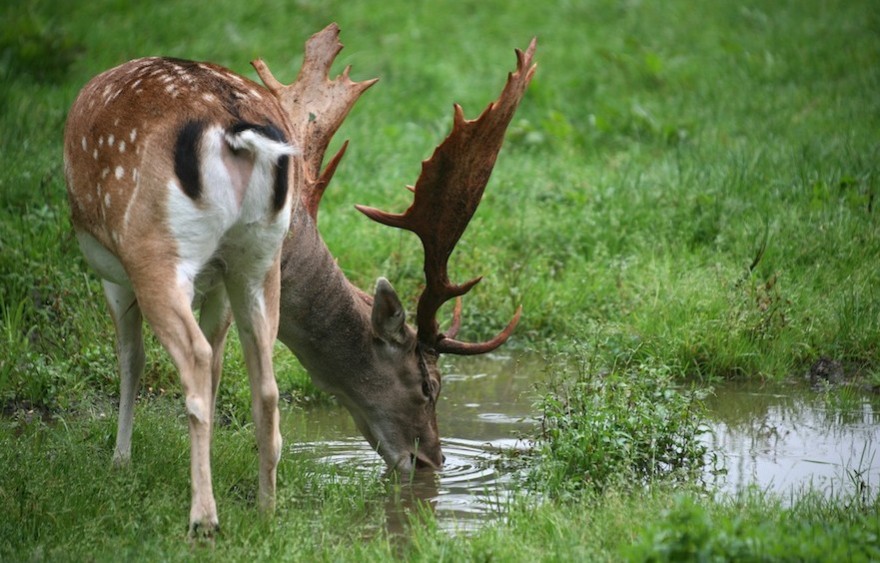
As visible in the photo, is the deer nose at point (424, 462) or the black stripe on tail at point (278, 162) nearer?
the black stripe on tail at point (278, 162)

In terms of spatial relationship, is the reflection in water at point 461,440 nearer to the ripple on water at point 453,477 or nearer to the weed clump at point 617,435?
the ripple on water at point 453,477

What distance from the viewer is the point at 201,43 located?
12.2 meters

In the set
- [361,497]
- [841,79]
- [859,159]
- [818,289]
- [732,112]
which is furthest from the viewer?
[841,79]

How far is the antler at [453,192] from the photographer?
586 centimetres

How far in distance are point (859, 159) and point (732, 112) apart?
7.14ft

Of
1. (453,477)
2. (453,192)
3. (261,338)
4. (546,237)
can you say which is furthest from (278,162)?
(546,237)

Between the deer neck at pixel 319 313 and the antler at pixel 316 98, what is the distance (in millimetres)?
496

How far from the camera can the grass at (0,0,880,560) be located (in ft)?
15.1

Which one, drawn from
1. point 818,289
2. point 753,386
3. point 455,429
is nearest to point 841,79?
point 818,289

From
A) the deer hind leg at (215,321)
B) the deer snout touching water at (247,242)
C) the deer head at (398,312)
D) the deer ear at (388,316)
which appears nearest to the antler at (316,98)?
the deer snout touching water at (247,242)

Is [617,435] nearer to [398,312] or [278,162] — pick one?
[398,312]

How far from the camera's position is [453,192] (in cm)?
594

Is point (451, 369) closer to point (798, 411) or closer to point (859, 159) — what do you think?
point (798, 411)

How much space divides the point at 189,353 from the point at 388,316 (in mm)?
1614
